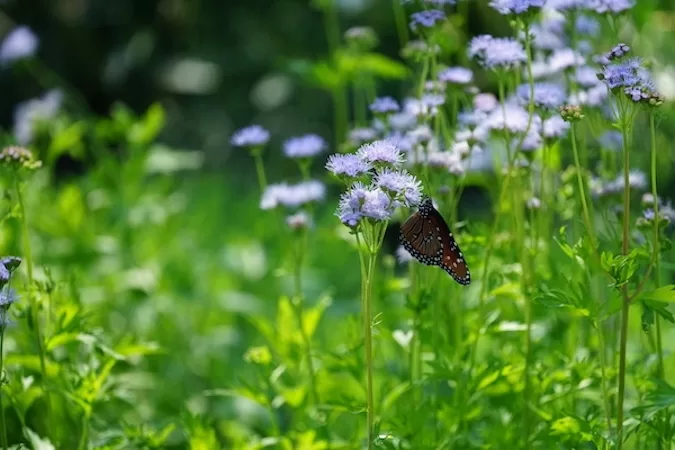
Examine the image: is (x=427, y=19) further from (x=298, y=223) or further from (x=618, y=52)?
(x=298, y=223)

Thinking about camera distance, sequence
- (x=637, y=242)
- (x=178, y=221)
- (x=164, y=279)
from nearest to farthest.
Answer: (x=637, y=242) < (x=164, y=279) < (x=178, y=221)

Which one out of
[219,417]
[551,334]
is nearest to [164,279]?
[219,417]

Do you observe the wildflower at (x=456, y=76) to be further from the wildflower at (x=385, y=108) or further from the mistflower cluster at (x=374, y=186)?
the mistflower cluster at (x=374, y=186)

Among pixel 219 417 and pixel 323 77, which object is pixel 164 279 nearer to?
pixel 219 417

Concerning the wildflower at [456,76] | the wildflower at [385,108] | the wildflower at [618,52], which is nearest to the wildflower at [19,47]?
the wildflower at [385,108]

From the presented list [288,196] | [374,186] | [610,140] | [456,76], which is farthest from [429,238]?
[610,140]

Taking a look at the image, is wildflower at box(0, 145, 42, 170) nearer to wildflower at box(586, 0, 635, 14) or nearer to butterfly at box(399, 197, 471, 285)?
butterfly at box(399, 197, 471, 285)
